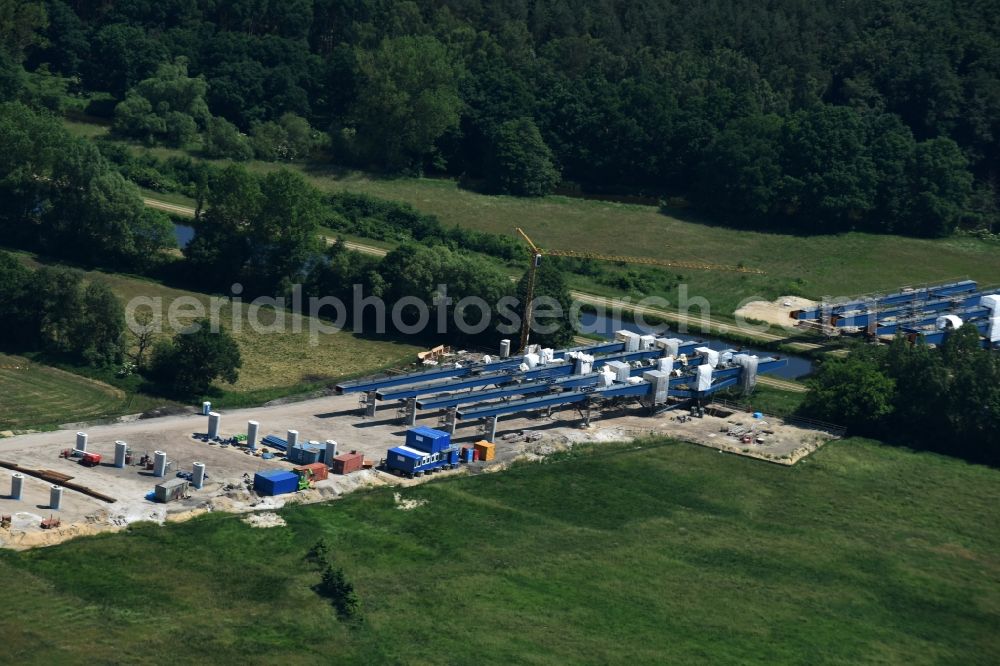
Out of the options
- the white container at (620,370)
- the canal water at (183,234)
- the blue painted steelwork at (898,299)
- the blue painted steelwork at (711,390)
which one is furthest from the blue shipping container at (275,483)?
the blue painted steelwork at (898,299)

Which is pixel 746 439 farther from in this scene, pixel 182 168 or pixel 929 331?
pixel 182 168

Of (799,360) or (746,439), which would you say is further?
(799,360)

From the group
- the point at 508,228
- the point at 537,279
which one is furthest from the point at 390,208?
the point at 537,279

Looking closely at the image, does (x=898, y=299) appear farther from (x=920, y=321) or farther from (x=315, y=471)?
(x=315, y=471)

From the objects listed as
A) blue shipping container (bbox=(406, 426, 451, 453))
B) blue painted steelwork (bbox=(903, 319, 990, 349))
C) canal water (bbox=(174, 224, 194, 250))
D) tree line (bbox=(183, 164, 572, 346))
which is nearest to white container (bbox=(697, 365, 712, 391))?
tree line (bbox=(183, 164, 572, 346))

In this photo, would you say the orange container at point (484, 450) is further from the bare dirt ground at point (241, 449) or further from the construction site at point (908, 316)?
the construction site at point (908, 316)

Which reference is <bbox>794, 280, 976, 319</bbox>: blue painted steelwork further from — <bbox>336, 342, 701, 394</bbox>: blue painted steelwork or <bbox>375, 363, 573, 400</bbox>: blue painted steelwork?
<bbox>375, 363, 573, 400</bbox>: blue painted steelwork
